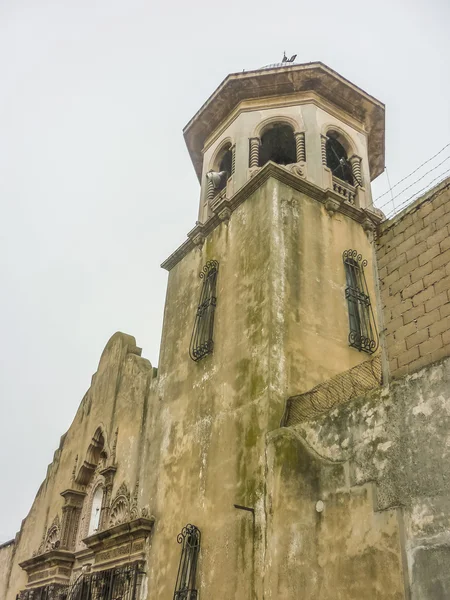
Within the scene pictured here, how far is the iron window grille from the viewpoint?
10.6 m

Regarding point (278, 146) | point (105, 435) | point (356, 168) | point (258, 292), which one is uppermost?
point (278, 146)

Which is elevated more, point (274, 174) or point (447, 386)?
point (274, 174)

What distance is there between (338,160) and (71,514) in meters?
10.3

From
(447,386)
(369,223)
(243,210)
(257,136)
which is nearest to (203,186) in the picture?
(257,136)

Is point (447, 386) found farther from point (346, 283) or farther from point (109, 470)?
point (109, 470)

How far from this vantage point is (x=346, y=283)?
11.1 meters

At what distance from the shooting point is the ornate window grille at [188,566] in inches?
361

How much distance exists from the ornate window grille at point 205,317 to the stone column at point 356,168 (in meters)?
3.77

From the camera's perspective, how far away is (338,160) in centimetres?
1420

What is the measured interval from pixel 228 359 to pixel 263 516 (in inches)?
112

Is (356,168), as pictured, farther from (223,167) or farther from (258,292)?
(258,292)

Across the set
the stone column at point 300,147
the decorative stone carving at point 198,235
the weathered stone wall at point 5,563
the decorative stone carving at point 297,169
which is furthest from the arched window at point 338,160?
the weathered stone wall at point 5,563

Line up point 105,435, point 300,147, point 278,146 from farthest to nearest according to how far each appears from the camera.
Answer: point 278,146, point 105,435, point 300,147

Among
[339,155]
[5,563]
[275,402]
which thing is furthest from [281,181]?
[5,563]
